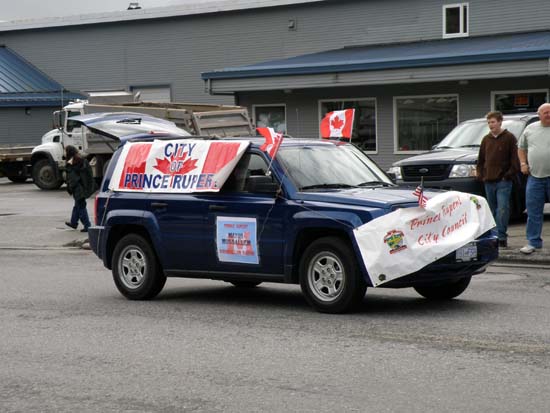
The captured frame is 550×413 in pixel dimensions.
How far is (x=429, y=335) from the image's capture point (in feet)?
28.8

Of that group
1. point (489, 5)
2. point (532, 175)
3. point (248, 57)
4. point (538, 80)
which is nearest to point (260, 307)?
point (532, 175)

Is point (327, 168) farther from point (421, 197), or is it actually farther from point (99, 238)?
point (99, 238)

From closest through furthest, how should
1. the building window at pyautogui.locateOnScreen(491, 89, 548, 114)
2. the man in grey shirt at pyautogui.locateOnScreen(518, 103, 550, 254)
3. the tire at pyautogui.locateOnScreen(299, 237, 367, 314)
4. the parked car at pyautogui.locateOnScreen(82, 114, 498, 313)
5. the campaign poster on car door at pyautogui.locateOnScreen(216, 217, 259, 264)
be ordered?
1. the tire at pyautogui.locateOnScreen(299, 237, 367, 314)
2. the parked car at pyautogui.locateOnScreen(82, 114, 498, 313)
3. the campaign poster on car door at pyautogui.locateOnScreen(216, 217, 259, 264)
4. the man in grey shirt at pyautogui.locateOnScreen(518, 103, 550, 254)
5. the building window at pyautogui.locateOnScreen(491, 89, 548, 114)

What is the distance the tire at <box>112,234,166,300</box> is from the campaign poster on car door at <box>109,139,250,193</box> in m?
0.58

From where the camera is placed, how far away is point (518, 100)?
29.7m

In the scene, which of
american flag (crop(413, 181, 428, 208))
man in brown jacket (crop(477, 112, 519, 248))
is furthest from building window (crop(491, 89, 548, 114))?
american flag (crop(413, 181, 428, 208))

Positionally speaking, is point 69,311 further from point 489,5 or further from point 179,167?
point 489,5

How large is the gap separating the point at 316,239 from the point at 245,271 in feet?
2.97

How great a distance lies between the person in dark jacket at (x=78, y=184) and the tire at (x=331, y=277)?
11.0m

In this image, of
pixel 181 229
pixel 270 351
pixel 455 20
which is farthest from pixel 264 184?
pixel 455 20

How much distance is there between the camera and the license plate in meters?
9.98

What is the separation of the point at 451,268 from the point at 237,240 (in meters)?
2.09

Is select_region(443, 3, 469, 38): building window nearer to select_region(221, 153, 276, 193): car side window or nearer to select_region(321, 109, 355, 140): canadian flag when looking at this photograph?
select_region(321, 109, 355, 140): canadian flag

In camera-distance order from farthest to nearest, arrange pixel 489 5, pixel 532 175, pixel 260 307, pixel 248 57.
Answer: pixel 248 57 < pixel 489 5 < pixel 532 175 < pixel 260 307
